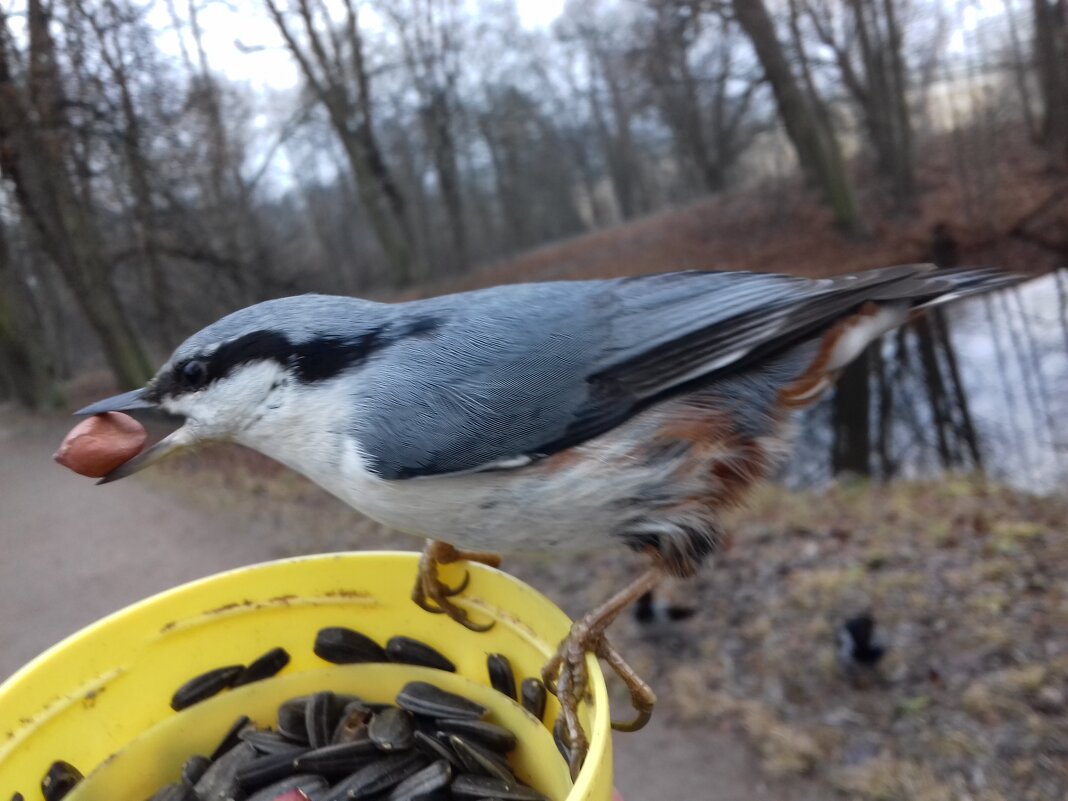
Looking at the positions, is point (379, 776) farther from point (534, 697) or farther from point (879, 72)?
point (879, 72)

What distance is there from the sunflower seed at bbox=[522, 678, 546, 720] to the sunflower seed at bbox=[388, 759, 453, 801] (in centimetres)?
18

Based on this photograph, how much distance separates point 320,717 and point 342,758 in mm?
116

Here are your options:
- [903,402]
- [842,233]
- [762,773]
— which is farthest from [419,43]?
[762,773]

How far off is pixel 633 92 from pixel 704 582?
17842mm

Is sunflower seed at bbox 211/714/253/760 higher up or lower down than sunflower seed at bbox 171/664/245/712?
lower down

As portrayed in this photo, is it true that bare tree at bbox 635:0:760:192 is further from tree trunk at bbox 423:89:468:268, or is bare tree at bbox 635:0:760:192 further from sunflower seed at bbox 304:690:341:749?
sunflower seed at bbox 304:690:341:749

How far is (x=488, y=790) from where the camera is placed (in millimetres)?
1330

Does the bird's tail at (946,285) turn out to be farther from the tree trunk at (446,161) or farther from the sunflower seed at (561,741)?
the tree trunk at (446,161)

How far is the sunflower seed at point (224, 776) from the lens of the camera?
4.71 feet

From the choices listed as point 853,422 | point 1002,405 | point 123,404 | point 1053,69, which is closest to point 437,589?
point 123,404

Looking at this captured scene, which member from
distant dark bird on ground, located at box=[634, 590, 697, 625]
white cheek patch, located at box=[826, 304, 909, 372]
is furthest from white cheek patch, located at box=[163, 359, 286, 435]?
distant dark bird on ground, located at box=[634, 590, 697, 625]

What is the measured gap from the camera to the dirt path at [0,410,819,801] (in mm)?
3338

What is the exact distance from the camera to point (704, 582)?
4629 millimetres

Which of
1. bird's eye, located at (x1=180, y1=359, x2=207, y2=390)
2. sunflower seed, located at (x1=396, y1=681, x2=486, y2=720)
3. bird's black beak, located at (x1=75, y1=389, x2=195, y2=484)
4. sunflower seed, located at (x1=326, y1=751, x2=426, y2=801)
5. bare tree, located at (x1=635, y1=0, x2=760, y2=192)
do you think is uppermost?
bare tree, located at (x1=635, y1=0, x2=760, y2=192)
